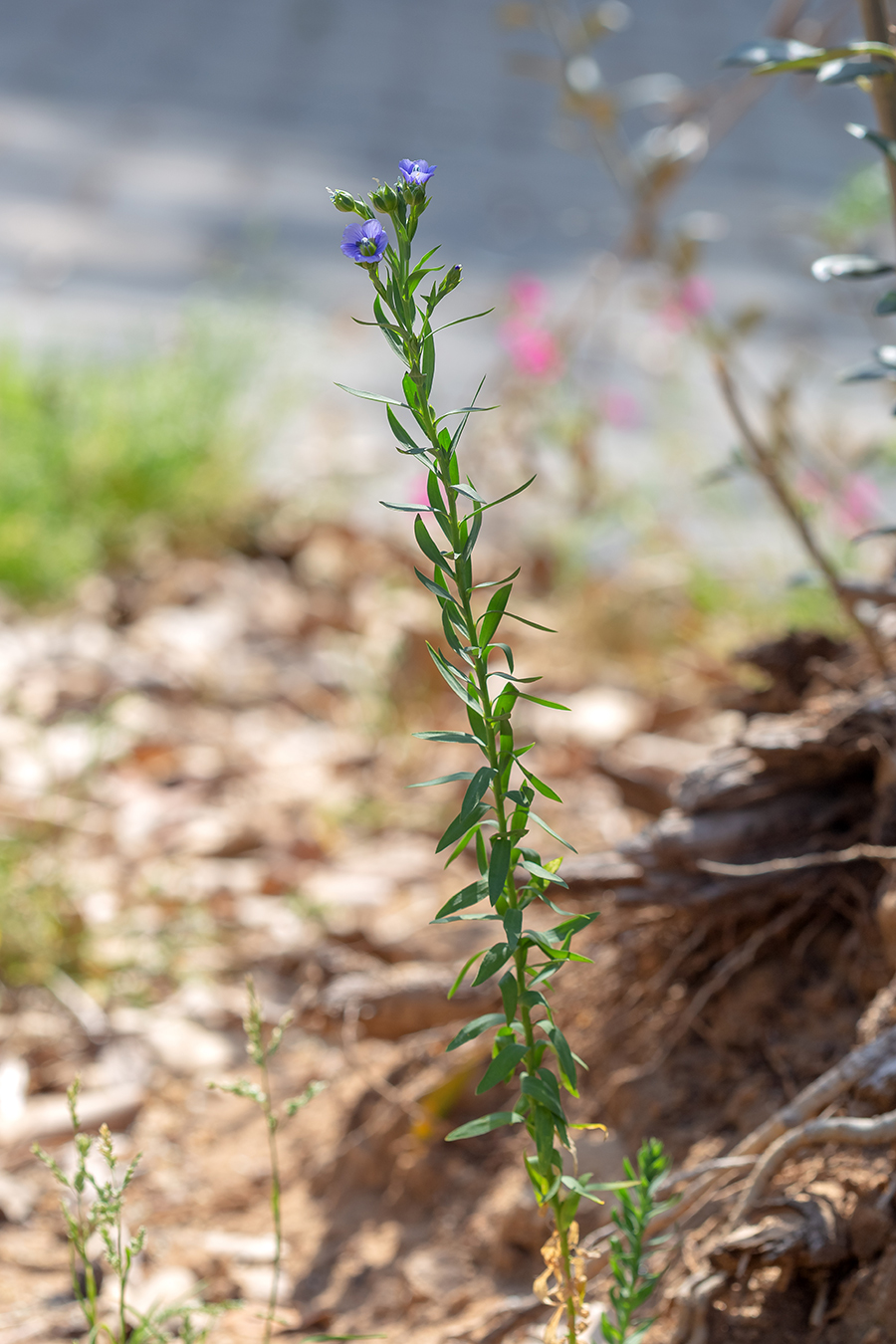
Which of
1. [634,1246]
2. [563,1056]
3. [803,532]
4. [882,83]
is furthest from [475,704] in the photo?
[803,532]

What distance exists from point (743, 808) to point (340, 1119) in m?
0.55

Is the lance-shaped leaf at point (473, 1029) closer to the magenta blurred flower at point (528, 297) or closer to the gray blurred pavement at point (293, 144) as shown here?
the magenta blurred flower at point (528, 297)

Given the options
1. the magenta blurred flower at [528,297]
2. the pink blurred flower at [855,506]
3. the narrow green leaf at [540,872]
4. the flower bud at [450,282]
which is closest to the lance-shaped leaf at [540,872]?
the narrow green leaf at [540,872]

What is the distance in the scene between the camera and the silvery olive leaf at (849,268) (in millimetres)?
965

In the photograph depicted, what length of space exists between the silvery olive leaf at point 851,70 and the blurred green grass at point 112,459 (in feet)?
5.93

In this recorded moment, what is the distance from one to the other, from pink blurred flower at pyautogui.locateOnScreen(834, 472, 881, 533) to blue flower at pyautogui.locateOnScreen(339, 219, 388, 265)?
6.04ft

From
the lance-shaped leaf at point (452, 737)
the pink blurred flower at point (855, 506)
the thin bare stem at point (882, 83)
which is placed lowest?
the lance-shaped leaf at point (452, 737)

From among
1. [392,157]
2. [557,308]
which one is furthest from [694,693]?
[392,157]

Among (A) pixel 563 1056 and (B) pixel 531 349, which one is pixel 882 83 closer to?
(A) pixel 563 1056

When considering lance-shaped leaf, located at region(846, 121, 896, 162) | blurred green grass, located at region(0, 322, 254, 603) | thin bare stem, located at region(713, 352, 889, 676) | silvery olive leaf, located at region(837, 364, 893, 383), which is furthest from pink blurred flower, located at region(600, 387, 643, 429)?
lance-shaped leaf, located at region(846, 121, 896, 162)

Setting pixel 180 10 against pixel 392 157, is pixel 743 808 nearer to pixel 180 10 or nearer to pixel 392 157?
pixel 392 157

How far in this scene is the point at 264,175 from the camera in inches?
195

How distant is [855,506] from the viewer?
7.65ft

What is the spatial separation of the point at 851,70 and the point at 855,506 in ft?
4.95
